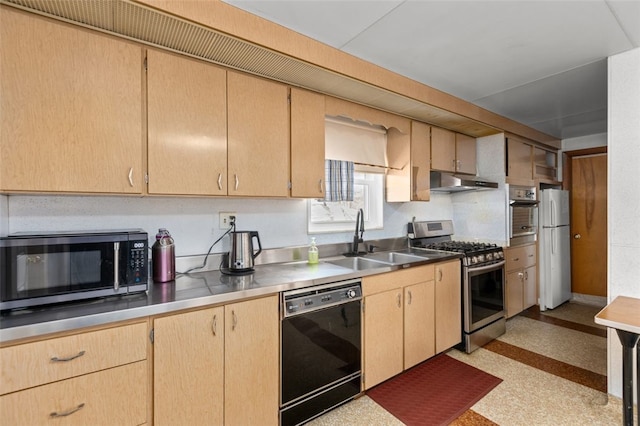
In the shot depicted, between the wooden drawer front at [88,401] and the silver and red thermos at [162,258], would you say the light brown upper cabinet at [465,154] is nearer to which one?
the silver and red thermos at [162,258]

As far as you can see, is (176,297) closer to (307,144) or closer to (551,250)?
(307,144)

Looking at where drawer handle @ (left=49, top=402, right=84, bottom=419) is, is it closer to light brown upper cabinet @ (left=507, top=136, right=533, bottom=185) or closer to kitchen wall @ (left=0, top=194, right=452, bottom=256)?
kitchen wall @ (left=0, top=194, right=452, bottom=256)

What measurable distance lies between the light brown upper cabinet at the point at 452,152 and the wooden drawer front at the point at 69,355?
296 centimetres

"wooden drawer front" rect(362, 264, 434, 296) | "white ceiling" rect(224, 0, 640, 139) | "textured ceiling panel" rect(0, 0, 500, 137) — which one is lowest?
"wooden drawer front" rect(362, 264, 434, 296)

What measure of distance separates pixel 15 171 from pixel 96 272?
0.56 meters

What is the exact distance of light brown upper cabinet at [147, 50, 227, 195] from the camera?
165 cm

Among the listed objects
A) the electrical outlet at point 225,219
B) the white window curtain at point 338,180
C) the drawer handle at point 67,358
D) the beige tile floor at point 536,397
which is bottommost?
the beige tile floor at point 536,397

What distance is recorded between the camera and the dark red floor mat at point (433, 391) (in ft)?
6.52

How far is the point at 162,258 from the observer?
175 centimetres

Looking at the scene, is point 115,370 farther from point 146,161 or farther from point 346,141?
point 346,141

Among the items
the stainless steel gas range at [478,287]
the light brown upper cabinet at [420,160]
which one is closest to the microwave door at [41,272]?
the light brown upper cabinet at [420,160]

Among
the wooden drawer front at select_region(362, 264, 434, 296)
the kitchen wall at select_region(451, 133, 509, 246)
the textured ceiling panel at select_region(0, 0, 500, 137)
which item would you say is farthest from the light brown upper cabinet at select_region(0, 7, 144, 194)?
the kitchen wall at select_region(451, 133, 509, 246)

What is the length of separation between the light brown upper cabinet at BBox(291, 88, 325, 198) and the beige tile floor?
1557mm

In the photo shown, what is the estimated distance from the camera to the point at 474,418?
6.39 ft
